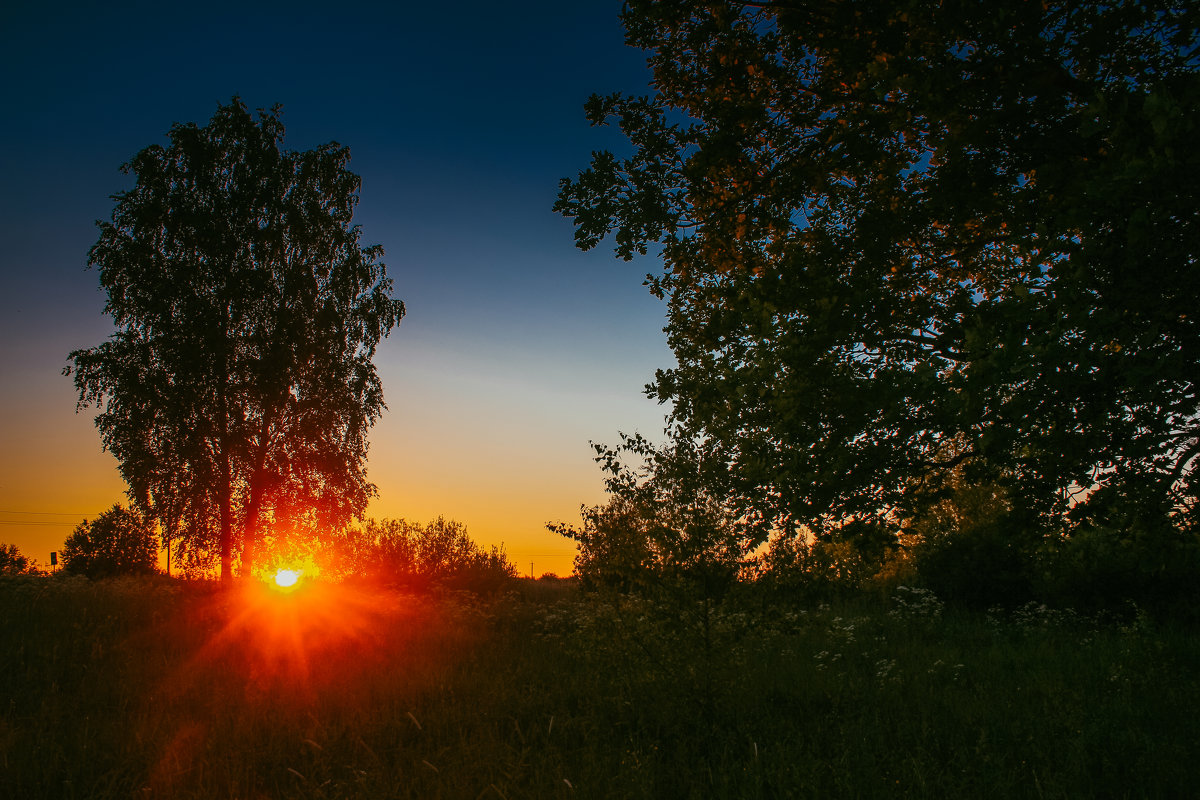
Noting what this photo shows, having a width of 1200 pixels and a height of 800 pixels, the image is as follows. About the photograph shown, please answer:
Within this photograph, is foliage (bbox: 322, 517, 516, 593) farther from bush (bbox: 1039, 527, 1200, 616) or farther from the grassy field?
bush (bbox: 1039, 527, 1200, 616)

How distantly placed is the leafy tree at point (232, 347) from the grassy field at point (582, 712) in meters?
5.23

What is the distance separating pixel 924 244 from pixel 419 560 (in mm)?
16670

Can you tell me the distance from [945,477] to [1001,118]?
3.31 m

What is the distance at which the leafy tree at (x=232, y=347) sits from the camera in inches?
603

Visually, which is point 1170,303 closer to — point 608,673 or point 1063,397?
point 1063,397

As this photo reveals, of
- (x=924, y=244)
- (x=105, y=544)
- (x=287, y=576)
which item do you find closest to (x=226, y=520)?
(x=287, y=576)

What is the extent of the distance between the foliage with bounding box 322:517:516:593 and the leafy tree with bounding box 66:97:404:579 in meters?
1.90

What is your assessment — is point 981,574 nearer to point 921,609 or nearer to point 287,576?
point 921,609

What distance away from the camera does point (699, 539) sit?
6188 mm

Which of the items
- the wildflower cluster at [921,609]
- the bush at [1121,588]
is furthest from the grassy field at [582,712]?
the wildflower cluster at [921,609]

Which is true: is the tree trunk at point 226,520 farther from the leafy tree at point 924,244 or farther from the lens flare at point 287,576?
the leafy tree at point 924,244

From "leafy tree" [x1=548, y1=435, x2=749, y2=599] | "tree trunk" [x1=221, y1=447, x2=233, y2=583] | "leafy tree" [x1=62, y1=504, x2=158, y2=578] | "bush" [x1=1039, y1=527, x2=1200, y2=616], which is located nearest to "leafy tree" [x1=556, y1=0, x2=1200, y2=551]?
"leafy tree" [x1=548, y1=435, x2=749, y2=599]

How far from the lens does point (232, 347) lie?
16.2 metres

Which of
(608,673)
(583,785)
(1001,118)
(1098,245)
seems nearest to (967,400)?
(1098,245)
